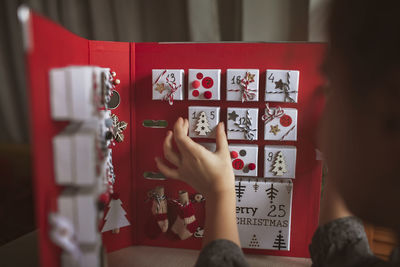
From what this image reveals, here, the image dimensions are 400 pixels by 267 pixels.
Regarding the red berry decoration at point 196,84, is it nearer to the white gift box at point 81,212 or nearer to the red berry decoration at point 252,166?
the red berry decoration at point 252,166

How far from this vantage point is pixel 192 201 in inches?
33.4

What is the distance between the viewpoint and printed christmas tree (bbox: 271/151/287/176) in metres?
0.80

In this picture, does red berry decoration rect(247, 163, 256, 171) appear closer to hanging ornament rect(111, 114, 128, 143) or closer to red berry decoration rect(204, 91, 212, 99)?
red berry decoration rect(204, 91, 212, 99)

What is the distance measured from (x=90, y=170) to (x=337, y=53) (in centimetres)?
35

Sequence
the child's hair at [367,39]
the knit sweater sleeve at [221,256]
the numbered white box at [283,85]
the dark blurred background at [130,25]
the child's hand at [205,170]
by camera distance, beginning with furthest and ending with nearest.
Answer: the dark blurred background at [130,25], the numbered white box at [283,85], the child's hand at [205,170], the knit sweater sleeve at [221,256], the child's hair at [367,39]

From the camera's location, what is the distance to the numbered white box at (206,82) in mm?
800

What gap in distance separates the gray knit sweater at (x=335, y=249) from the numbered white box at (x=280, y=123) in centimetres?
27

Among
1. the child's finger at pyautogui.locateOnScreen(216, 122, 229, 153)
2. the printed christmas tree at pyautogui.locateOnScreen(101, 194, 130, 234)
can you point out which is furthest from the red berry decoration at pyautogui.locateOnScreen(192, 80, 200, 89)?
the printed christmas tree at pyautogui.locateOnScreen(101, 194, 130, 234)

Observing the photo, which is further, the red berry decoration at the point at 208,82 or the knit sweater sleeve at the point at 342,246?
the red berry decoration at the point at 208,82

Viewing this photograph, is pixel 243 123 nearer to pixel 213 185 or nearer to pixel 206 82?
pixel 206 82

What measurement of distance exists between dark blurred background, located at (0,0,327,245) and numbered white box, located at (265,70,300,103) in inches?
12.9

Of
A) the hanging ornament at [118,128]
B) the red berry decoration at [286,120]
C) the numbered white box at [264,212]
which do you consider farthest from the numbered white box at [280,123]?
the hanging ornament at [118,128]

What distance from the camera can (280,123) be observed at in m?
0.80

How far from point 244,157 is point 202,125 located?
13cm
